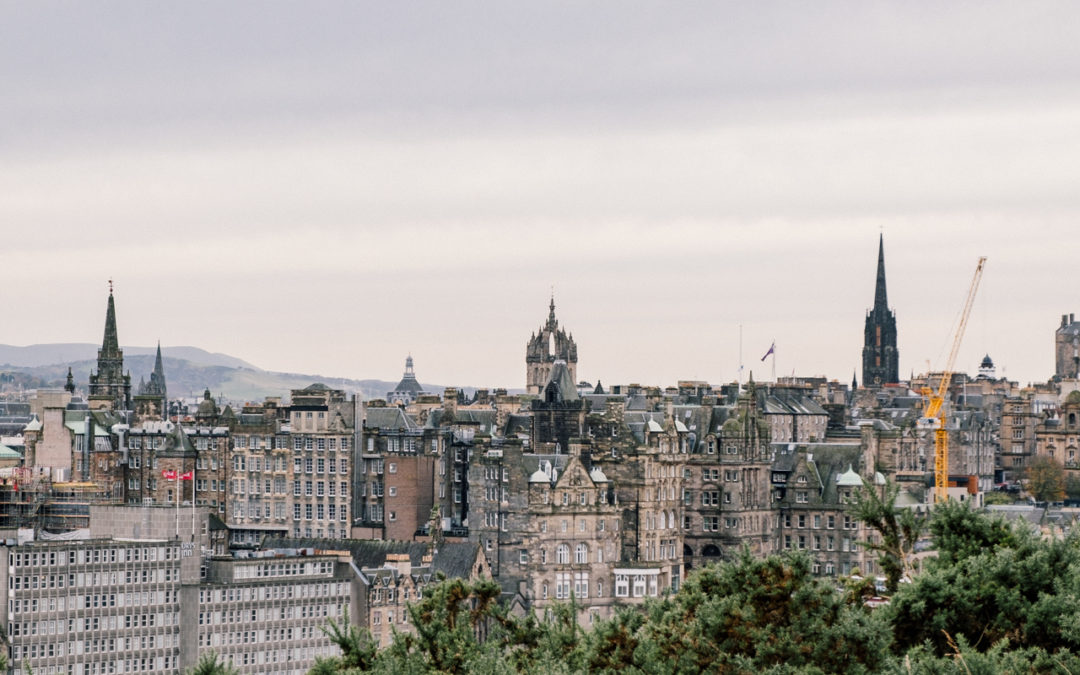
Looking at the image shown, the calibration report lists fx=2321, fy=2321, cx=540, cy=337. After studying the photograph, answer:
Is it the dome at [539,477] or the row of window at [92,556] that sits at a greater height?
the dome at [539,477]

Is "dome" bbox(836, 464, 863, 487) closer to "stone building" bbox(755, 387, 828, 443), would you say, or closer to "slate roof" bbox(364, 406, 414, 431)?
"stone building" bbox(755, 387, 828, 443)

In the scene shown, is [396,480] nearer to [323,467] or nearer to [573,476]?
[323,467]

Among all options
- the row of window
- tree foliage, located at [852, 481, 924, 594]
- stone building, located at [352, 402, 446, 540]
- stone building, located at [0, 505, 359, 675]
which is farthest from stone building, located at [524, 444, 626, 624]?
tree foliage, located at [852, 481, 924, 594]

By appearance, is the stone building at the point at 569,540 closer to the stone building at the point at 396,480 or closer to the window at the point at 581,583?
the window at the point at 581,583

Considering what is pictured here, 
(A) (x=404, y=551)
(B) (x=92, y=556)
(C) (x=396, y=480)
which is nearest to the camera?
(B) (x=92, y=556)

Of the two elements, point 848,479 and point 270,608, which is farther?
point 848,479

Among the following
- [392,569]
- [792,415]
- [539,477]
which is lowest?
[392,569]

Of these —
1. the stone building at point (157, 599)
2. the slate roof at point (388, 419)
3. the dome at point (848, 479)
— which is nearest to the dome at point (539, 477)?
the stone building at point (157, 599)

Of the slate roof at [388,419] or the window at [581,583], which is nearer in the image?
the window at [581,583]

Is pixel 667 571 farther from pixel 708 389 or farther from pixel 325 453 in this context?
pixel 708 389

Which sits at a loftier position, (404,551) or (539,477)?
(539,477)

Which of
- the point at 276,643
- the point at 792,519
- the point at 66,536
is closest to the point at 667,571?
the point at 792,519

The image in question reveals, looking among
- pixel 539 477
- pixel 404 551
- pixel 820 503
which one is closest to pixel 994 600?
pixel 539 477

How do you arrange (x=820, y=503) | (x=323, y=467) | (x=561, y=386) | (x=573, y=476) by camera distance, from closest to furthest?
(x=573, y=476)
(x=820, y=503)
(x=561, y=386)
(x=323, y=467)
